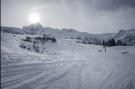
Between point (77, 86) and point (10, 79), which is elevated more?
point (10, 79)

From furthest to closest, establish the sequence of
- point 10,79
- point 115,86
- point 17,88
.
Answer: point 115,86, point 10,79, point 17,88

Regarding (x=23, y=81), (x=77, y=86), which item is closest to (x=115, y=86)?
(x=77, y=86)

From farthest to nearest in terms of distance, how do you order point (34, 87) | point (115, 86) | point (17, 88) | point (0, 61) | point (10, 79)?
point (0, 61), point (115, 86), point (10, 79), point (34, 87), point (17, 88)

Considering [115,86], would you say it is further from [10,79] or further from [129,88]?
[10,79]

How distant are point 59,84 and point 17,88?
7.02 ft

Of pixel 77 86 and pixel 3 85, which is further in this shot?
pixel 77 86

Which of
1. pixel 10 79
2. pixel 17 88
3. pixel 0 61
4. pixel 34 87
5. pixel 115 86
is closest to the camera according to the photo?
pixel 17 88

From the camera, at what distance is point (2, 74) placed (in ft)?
21.5

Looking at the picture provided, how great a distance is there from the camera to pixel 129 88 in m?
6.46

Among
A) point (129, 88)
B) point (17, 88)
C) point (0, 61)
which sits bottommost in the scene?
point (129, 88)

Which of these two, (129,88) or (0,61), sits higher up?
(0,61)

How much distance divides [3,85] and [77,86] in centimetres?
364

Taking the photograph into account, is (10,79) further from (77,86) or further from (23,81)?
(77,86)

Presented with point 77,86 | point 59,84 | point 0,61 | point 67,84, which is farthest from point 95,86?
point 0,61
